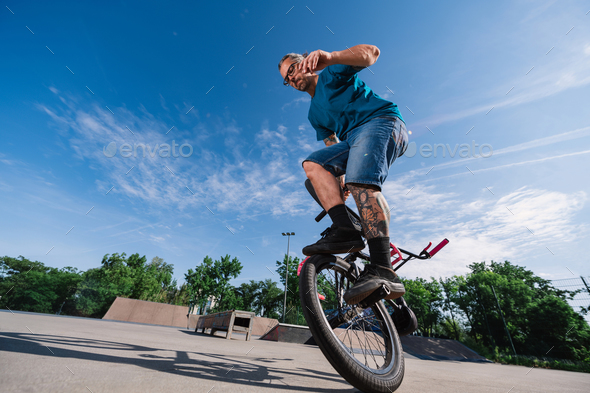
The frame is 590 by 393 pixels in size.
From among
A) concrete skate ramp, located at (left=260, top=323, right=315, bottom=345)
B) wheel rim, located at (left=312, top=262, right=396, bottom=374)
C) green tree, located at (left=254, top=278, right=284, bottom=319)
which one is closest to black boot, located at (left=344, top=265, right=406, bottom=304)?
wheel rim, located at (left=312, top=262, right=396, bottom=374)

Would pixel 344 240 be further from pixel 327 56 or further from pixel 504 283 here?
pixel 504 283

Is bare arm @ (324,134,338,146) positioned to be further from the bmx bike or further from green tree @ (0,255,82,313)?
green tree @ (0,255,82,313)

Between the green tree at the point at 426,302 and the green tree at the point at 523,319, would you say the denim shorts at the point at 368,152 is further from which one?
the green tree at the point at 426,302

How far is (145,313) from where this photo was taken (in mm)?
23516

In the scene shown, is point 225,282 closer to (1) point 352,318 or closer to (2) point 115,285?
(2) point 115,285

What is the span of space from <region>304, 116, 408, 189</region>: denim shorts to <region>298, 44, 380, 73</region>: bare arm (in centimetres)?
39

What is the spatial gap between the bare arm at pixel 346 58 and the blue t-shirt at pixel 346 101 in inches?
3.7

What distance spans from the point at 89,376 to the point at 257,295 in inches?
1621

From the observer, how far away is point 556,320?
60.2 feet

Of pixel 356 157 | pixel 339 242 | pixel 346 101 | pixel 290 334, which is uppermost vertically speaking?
pixel 346 101

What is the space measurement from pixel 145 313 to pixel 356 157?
2910 centimetres

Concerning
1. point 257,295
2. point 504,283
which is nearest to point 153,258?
point 257,295

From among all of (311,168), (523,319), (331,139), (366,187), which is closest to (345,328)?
(366,187)

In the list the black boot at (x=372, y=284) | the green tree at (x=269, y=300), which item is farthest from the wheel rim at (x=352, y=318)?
the green tree at (x=269, y=300)
